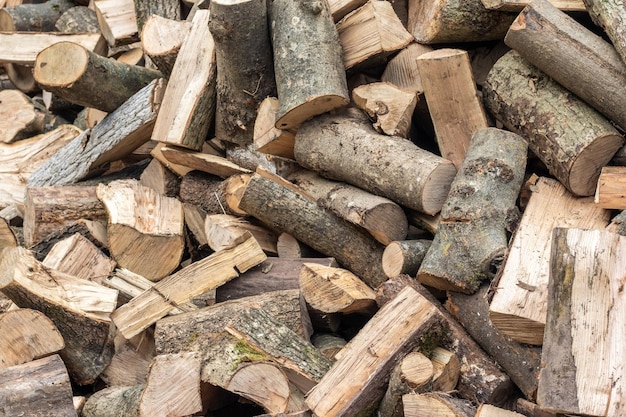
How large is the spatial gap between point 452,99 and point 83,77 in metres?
2.10

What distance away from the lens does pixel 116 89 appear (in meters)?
4.91

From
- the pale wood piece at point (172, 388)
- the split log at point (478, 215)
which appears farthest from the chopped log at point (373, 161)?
the pale wood piece at point (172, 388)

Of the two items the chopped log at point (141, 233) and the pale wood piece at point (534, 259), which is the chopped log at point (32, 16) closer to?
the chopped log at point (141, 233)

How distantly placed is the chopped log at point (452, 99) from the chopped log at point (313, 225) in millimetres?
617

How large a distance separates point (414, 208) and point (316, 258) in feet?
1.89

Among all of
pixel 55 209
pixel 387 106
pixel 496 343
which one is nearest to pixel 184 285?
pixel 55 209

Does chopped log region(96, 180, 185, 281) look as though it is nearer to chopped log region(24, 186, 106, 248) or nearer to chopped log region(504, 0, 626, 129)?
chopped log region(24, 186, 106, 248)

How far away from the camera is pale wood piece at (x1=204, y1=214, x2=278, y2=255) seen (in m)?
4.16

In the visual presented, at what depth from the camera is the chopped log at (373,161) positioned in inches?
147

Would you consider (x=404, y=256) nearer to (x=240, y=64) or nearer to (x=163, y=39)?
(x=240, y=64)

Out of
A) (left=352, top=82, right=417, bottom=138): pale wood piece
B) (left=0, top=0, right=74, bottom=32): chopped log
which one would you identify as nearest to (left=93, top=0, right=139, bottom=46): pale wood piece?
(left=0, top=0, right=74, bottom=32): chopped log

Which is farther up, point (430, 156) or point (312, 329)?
point (430, 156)

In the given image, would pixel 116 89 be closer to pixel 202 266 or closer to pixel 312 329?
pixel 202 266

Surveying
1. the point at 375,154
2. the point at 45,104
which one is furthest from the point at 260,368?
the point at 45,104
